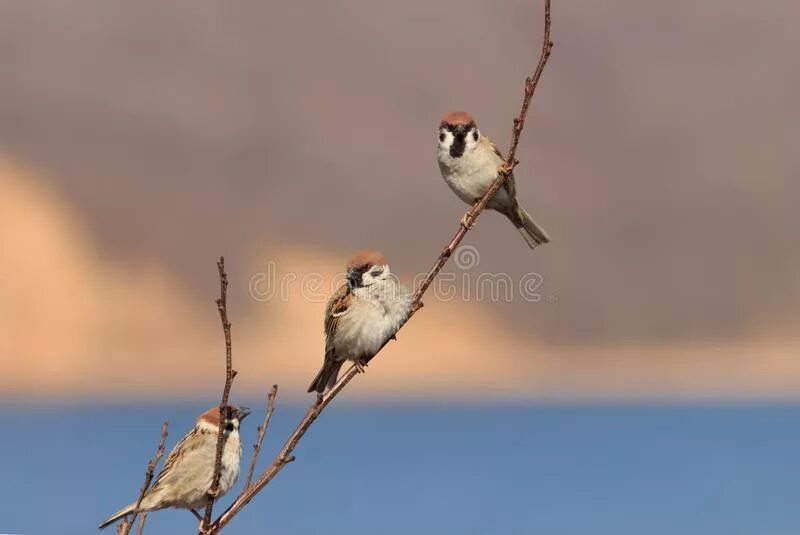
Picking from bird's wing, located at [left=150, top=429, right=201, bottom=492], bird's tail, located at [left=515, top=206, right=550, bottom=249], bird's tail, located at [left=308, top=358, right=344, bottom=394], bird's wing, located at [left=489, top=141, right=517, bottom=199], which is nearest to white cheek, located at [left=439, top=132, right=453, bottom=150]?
bird's wing, located at [left=489, top=141, right=517, bottom=199]

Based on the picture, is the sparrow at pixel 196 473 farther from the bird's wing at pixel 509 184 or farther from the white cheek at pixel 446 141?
the bird's wing at pixel 509 184

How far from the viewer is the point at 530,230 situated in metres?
3.73

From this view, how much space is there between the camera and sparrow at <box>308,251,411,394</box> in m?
2.77

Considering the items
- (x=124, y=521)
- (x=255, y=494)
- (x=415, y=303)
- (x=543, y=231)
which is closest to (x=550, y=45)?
(x=415, y=303)

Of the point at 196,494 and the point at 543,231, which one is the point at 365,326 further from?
the point at 543,231

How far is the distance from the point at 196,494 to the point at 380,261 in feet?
3.55

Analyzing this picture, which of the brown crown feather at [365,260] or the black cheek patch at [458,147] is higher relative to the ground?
the black cheek patch at [458,147]

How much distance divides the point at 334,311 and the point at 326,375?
0.80ft

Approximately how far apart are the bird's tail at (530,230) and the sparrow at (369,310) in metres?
1.04

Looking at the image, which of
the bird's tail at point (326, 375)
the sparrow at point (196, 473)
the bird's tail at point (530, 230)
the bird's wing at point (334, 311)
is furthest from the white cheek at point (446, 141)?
the sparrow at point (196, 473)

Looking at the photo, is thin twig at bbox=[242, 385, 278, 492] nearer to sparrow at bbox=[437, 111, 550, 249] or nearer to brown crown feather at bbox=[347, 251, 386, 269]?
brown crown feather at bbox=[347, 251, 386, 269]

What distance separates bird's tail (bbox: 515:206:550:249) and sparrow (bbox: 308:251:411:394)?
40.8 inches

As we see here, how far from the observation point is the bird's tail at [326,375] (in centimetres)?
293

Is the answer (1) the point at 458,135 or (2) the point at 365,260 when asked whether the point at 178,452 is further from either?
(1) the point at 458,135
